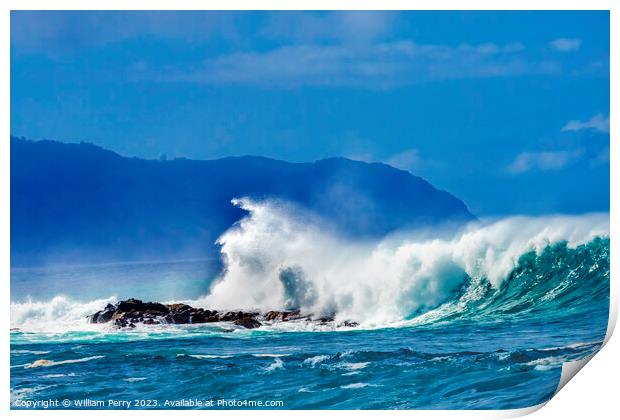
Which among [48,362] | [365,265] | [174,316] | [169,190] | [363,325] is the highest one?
[169,190]

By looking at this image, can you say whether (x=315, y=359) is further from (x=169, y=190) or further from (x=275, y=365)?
(x=169, y=190)

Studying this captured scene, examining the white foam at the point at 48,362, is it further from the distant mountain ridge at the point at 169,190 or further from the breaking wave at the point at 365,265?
the distant mountain ridge at the point at 169,190

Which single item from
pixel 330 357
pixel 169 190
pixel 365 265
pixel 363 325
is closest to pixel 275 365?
pixel 330 357

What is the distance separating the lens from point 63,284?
327 inches

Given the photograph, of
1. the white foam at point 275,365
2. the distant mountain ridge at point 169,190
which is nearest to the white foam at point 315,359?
the white foam at point 275,365

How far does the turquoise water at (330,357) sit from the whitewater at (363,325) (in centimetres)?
1

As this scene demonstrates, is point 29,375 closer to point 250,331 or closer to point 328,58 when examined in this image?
point 250,331

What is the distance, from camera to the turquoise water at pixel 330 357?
8133 mm

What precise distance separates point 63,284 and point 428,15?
12.2ft

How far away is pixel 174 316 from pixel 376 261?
5.70ft

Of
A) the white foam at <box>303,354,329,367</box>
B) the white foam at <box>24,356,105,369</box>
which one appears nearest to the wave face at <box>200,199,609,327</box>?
the white foam at <box>303,354,329,367</box>

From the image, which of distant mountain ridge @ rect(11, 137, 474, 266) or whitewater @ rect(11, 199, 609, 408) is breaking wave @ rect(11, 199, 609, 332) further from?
distant mountain ridge @ rect(11, 137, 474, 266)

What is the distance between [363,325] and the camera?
8367 mm
